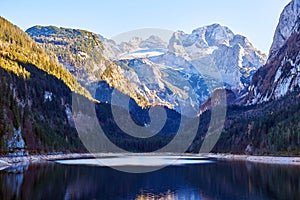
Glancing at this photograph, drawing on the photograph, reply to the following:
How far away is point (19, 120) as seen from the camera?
524 ft

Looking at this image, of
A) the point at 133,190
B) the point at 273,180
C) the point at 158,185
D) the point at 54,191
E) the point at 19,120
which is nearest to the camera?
the point at 54,191

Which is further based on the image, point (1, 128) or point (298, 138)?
point (298, 138)

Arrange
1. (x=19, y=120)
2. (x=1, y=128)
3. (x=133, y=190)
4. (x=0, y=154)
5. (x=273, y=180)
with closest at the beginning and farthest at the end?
(x=133, y=190) → (x=273, y=180) → (x=0, y=154) → (x=1, y=128) → (x=19, y=120)

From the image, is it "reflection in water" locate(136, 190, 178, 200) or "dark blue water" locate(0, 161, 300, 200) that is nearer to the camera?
"reflection in water" locate(136, 190, 178, 200)

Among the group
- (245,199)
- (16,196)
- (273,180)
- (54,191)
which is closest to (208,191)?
(245,199)

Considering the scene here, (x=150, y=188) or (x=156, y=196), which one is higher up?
(x=156, y=196)

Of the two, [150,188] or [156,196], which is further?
[150,188]

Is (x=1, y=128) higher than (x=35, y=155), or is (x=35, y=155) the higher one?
(x=1, y=128)

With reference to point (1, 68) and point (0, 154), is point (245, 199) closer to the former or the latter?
point (0, 154)

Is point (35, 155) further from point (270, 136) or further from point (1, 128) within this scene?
point (270, 136)

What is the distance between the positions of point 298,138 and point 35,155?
105762mm

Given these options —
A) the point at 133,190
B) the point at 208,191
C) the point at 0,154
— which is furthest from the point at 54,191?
the point at 0,154

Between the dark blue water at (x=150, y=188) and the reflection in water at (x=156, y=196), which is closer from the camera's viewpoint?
the reflection in water at (x=156, y=196)

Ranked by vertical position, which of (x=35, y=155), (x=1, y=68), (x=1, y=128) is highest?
(x=1, y=68)
